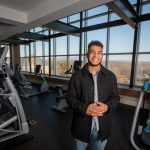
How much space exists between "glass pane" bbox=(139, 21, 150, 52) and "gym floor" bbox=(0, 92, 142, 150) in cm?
190

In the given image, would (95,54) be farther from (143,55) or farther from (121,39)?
(121,39)

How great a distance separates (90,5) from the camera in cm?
261

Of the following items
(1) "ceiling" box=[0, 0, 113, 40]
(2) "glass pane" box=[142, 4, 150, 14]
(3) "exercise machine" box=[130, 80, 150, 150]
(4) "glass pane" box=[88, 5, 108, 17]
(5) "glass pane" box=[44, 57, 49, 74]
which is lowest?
(3) "exercise machine" box=[130, 80, 150, 150]

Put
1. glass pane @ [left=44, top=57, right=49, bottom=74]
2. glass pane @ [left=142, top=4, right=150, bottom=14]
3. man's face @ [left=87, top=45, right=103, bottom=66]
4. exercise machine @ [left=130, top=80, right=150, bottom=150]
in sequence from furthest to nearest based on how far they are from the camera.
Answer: glass pane @ [left=44, top=57, right=49, bottom=74] < glass pane @ [left=142, top=4, right=150, bottom=14] < exercise machine @ [left=130, top=80, right=150, bottom=150] < man's face @ [left=87, top=45, right=103, bottom=66]

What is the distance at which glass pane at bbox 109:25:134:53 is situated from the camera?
430 centimetres

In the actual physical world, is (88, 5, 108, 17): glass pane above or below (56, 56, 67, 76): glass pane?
above

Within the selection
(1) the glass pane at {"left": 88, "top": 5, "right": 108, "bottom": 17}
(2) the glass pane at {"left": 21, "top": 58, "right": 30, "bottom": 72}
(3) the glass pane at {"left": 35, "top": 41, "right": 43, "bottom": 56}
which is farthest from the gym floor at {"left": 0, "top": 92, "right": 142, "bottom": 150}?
(2) the glass pane at {"left": 21, "top": 58, "right": 30, "bottom": 72}

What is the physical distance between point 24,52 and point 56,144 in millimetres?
8430

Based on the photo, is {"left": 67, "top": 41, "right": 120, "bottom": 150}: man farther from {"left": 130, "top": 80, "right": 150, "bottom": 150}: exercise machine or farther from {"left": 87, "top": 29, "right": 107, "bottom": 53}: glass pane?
{"left": 87, "top": 29, "right": 107, "bottom": 53}: glass pane

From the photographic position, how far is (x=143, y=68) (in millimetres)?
4195

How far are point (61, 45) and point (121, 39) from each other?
3210 mm

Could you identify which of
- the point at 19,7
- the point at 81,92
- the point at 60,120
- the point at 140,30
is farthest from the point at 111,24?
the point at 81,92

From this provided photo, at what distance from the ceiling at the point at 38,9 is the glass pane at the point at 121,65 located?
2452 mm

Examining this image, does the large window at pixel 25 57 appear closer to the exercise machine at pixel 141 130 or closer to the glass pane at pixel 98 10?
the glass pane at pixel 98 10
